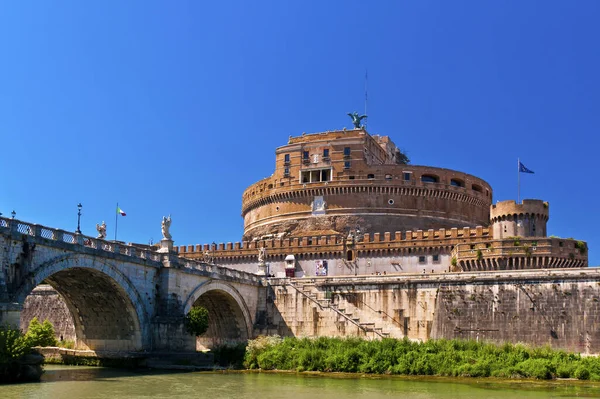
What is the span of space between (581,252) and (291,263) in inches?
938

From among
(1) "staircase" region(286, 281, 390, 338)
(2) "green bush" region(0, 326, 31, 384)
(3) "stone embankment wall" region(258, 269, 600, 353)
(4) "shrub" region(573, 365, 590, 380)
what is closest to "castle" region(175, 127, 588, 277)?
(3) "stone embankment wall" region(258, 269, 600, 353)

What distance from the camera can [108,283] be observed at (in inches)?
1442

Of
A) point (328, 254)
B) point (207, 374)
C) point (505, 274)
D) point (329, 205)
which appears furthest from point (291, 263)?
point (207, 374)

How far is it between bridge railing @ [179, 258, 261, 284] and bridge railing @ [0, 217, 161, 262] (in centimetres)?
312

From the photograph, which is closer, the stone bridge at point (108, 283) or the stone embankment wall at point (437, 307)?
the stone bridge at point (108, 283)

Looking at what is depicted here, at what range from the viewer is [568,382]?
33.8 metres

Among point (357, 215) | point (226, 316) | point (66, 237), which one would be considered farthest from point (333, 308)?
point (357, 215)

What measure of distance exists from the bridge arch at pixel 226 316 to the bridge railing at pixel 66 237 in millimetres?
8549

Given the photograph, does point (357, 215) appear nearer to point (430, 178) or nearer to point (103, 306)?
point (430, 178)

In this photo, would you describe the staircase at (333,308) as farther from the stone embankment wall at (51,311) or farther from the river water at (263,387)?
the stone embankment wall at (51,311)

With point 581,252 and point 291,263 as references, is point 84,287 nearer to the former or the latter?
point 291,263

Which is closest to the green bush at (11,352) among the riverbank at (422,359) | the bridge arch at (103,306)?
the bridge arch at (103,306)

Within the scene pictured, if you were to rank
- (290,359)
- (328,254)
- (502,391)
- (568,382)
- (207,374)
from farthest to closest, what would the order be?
(328,254), (290,359), (207,374), (568,382), (502,391)

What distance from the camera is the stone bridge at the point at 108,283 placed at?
101ft
